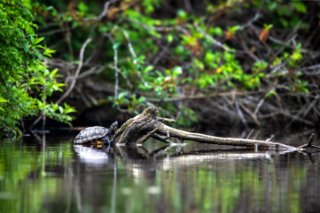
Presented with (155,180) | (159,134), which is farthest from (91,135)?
(155,180)

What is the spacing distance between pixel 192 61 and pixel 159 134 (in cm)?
671

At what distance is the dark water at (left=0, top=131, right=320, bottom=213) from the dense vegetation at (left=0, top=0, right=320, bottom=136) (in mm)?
4095

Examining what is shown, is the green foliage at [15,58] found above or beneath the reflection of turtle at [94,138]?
above

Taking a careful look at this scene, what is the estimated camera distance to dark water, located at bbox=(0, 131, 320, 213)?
5594 mm

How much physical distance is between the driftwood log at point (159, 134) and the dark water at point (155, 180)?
268mm

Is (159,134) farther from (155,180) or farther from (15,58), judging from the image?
(155,180)

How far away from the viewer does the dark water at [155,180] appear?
18.4 feet

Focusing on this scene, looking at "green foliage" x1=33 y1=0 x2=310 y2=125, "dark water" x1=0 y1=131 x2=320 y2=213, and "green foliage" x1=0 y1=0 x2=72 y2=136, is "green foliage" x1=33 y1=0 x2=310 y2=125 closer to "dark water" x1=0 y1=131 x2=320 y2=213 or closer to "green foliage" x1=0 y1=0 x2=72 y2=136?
"green foliage" x1=0 y1=0 x2=72 y2=136

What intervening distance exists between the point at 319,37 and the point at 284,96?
8.82 feet

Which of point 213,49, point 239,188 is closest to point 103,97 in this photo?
point 213,49

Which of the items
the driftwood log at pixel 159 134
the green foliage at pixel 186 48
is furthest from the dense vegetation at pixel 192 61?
the driftwood log at pixel 159 134

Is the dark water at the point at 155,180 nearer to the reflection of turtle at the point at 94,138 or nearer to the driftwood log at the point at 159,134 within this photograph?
the driftwood log at the point at 159,134

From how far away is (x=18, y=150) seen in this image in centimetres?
945

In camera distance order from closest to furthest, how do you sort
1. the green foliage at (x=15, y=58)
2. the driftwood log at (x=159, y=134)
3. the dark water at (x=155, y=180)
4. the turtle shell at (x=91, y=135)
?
the dark water at (x=155, y=180) < the green foliage at (x=15, y=58) < the driftwood log at (x=159, y=134) < the turtle shell at (x=91, y=135)
